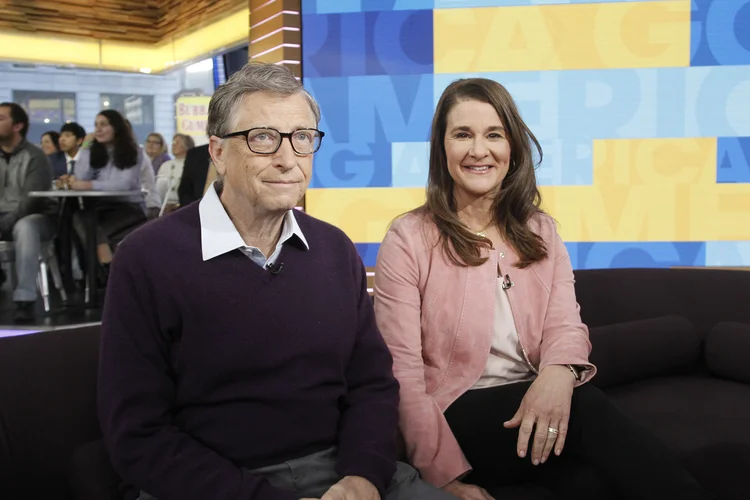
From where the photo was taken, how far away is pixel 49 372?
1.88 metres

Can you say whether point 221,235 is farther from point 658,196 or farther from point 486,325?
point 658,196

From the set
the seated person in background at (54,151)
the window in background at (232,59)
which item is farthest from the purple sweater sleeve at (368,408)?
the window in background at (232,59)

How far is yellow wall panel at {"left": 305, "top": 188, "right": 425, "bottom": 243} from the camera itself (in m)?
3.83

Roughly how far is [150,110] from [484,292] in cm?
729

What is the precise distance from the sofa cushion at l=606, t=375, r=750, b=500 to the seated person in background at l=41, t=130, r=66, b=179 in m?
5.79

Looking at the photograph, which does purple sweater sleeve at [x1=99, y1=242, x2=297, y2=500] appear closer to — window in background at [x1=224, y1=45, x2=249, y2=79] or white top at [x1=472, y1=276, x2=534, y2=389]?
white top at [x1=472, y1=276, x2=534, y2=389]

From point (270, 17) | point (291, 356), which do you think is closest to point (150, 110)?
point (270, 17)

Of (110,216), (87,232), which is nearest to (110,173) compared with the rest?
(110,216)

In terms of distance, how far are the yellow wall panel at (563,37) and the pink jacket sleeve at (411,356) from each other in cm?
196

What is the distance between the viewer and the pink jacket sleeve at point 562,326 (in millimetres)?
1911

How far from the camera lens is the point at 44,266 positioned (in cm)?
598

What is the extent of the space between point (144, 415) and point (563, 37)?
307 cm

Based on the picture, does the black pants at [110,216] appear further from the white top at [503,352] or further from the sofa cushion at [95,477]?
the white top at [503,352]

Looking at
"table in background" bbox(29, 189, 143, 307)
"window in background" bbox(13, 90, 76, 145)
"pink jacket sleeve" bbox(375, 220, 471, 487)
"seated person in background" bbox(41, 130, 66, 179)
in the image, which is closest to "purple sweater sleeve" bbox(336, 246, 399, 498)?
"pink jacket sleeve" bbox(375, 220, 471, 487)
